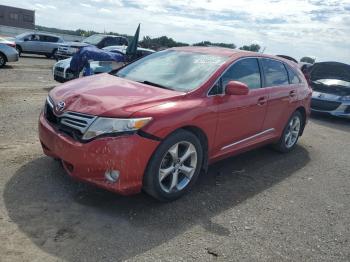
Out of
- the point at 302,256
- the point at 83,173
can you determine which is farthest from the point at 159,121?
the point at 302,256

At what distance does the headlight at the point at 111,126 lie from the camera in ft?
11.6

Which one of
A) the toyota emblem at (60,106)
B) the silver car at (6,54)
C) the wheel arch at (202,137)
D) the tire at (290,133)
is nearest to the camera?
the toyota emblem at (60,106)

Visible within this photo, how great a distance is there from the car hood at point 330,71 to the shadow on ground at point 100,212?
24.8 ft

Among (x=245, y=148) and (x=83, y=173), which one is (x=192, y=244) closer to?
(x=83, y=173)

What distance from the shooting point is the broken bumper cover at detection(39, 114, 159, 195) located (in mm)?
3510

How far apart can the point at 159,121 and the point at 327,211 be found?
90.6 inches

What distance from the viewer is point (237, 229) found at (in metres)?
3.76

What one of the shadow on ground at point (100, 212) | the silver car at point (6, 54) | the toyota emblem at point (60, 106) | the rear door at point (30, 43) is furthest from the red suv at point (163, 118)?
the rear door at point (30, 43)

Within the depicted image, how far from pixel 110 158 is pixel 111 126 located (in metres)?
0.30

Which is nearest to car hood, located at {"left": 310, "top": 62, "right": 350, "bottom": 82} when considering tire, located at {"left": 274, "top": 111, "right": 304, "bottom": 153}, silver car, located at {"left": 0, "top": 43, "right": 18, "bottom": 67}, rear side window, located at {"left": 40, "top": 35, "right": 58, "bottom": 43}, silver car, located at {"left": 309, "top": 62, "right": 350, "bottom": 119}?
silver car, located at {"left": 309, "top": 62, "right": 350, "bottom": 119}

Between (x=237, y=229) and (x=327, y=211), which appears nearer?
(x=237, y=229)

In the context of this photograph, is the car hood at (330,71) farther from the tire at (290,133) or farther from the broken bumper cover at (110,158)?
the broken bumper cover at (110,158)

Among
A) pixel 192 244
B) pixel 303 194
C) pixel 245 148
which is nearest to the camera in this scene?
pixel 192 244

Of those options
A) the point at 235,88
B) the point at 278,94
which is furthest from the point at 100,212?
the point at 278,94
